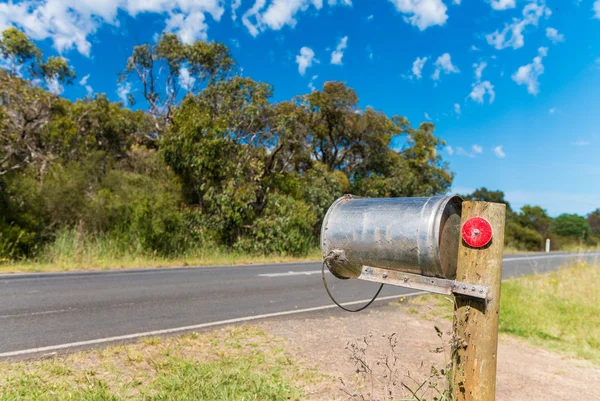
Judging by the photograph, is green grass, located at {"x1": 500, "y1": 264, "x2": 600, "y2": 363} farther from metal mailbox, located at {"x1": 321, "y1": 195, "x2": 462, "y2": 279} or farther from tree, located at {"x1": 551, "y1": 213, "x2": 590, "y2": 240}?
tree, located at {"x1": 551, "y1": 213, "x2": 590, "y2": 240}

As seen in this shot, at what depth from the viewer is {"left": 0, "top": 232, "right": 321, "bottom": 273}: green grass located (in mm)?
11172

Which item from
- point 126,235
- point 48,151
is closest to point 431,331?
point 126,235

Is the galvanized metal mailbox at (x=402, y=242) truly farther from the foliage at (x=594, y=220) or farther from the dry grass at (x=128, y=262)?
the foliage at (x=594, y=220)

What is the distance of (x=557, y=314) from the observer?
7227 millimetres

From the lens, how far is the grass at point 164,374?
3191 mm

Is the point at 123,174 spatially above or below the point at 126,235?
above

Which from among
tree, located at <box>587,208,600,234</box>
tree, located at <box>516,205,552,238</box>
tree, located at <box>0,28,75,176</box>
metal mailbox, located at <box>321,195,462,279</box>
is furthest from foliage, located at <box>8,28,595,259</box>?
tree, located at <box>587,208,600,234</box>

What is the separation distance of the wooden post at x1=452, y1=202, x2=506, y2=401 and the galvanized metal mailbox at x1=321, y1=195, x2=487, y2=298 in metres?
0.08

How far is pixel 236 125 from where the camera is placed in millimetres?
17828

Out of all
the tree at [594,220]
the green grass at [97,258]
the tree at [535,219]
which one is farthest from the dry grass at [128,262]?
the tree at [594,220]

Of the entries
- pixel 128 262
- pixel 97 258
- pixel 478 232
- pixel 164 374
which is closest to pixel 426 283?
pixel 478 232

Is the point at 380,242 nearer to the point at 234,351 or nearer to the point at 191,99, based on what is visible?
the point at 234,351

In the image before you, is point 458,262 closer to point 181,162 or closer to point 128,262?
point 128,262

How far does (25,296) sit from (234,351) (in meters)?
4.57
